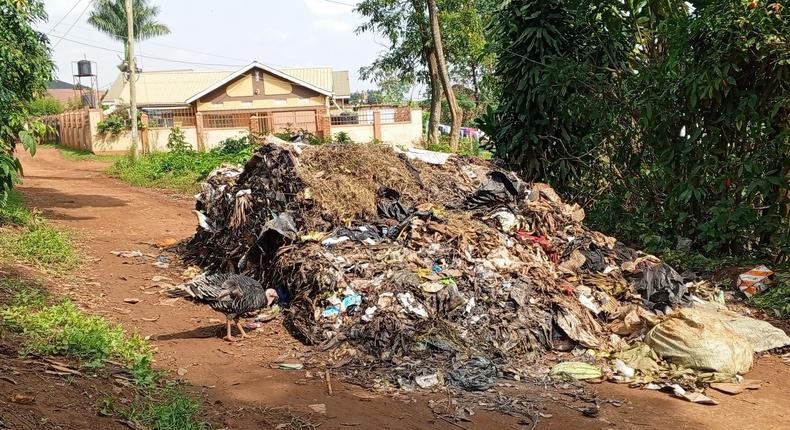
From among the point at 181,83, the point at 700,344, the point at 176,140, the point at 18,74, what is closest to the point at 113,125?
the point at 176,140

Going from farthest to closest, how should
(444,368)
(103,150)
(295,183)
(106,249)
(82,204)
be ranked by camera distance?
(103,150)
(82,204)
(106,249)
(295,183)
(444,368)

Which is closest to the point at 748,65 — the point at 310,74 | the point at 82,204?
the point at 82,204

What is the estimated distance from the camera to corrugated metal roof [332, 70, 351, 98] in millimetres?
39447

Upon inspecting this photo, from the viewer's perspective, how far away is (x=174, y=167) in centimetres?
1873

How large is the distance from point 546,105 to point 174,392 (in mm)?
7436

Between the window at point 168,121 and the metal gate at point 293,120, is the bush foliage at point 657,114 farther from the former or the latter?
the window at point 168,121

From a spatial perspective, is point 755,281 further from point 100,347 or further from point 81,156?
point 81,156

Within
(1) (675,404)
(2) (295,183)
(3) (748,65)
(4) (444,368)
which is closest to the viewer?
(1) (675,404)

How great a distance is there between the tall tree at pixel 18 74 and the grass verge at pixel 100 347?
2.79 metres

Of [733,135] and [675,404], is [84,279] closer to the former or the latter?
[675,404]

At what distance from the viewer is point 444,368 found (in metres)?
5.14

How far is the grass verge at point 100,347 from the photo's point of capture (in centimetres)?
382

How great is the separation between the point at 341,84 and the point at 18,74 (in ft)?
105

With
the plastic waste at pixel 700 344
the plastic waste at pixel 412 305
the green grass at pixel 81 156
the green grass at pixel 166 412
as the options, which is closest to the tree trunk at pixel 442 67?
the green grass at pixel 81 156
